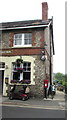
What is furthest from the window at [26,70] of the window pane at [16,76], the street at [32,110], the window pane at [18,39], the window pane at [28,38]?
the street at [32,110]

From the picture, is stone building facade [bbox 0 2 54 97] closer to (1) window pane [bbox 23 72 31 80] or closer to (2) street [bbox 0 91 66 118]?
(1) window pane [bbox 23 72 31 80]

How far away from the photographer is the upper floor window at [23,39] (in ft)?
48.7

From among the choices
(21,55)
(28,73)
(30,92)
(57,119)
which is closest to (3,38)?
(21,55)

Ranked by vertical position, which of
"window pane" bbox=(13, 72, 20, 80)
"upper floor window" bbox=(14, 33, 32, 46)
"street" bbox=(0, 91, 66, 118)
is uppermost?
"upper floor window" bbox=(14, 33, 32, 46)

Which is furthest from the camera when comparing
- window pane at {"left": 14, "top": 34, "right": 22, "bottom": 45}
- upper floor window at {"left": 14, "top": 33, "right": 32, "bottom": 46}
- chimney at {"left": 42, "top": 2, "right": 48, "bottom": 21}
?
chimney at {"left": 42, "top": 2, "right": 48, "bottom": 21}

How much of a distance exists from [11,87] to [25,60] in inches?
114

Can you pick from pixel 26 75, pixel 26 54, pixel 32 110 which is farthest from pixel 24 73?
pixel 32 110

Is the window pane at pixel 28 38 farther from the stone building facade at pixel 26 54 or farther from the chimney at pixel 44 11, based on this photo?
the chimney at pixel 44 11

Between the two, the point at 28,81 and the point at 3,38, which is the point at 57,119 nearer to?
the point at 28,81

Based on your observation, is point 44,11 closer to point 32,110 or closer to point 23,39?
point 23,39

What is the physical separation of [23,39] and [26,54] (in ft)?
5.36

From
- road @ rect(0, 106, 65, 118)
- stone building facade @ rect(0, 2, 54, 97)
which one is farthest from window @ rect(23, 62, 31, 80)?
road @ rect(0, 106, 65, 118)

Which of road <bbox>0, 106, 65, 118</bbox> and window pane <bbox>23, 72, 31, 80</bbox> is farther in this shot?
window pane <bbox>23, 72, 31, 80</bbox>

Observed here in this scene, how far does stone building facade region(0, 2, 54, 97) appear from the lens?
1383 cm
